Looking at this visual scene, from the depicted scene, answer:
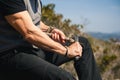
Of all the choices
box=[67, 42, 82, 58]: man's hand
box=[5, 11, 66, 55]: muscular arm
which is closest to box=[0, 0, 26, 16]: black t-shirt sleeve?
box=[5, 11, 66, 55]: muscular arm

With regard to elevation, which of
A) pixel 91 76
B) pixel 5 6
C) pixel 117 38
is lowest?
pixel 117 38

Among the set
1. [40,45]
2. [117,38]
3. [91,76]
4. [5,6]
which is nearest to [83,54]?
[91,76]

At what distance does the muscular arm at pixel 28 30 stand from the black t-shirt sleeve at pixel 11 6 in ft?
0.11

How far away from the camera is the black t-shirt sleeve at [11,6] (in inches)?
133

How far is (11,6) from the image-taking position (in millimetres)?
3385

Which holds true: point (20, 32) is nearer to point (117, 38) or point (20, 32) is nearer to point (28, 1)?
point (28, 1)

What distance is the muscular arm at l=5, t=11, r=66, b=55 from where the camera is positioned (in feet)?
11.1

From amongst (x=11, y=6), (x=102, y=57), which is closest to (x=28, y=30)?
(x=11, y=6)

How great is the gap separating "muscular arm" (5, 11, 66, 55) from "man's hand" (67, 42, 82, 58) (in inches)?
6.2

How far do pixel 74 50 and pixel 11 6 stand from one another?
65cm

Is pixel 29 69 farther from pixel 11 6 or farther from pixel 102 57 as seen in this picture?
pixel 102 57

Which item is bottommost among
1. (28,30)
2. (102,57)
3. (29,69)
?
(102,57)

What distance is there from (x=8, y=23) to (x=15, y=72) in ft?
1.33

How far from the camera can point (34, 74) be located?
3438 mm
